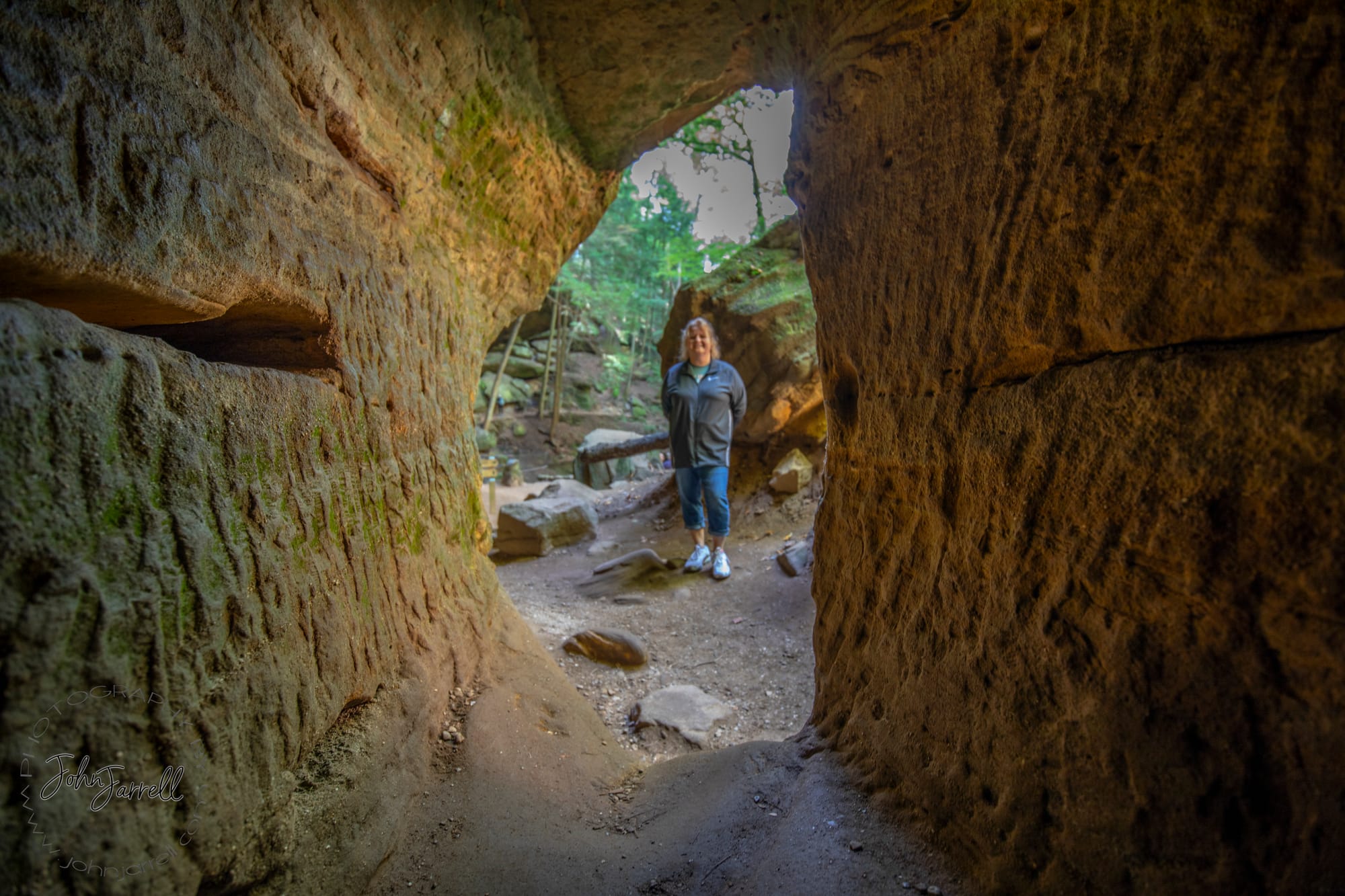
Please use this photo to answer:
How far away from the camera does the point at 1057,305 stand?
3.87 feet

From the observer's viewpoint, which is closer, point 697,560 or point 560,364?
point 697,560

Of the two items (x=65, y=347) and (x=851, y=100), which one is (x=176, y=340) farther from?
(x=851, y=100)

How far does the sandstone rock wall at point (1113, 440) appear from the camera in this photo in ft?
2.62

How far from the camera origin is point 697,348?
5.18 metres

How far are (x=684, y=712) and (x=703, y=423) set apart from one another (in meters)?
2.73

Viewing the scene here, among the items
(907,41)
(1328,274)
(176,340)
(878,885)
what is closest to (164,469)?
(176,340)

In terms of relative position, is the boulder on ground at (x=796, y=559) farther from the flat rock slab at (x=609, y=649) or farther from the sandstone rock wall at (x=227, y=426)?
the sandstone rock wall at (x=227, y=426)

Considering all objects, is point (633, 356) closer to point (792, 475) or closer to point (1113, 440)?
point (792, 475)

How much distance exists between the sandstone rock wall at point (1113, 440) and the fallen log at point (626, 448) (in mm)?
6648

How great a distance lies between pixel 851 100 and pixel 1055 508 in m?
1.52

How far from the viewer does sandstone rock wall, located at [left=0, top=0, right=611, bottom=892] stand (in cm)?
87

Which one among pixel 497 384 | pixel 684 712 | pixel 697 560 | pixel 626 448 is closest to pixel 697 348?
pixel 697 560

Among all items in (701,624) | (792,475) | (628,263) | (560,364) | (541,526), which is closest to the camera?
(701,624)
